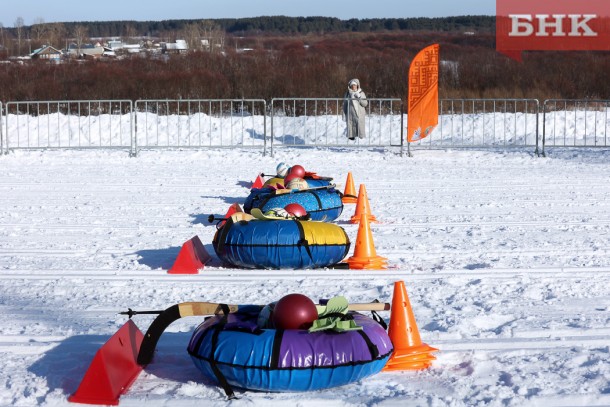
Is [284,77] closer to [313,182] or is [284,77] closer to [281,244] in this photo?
[313,182]

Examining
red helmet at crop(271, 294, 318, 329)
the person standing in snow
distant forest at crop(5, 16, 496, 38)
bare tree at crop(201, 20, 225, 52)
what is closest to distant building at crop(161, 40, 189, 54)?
bare tree at crop(201, 20, 225, 52)

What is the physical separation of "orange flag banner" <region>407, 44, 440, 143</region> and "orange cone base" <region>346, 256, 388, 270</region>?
482 inches

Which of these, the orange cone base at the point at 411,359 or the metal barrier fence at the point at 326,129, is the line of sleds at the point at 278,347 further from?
the metal barrier fence at the point at 326,129

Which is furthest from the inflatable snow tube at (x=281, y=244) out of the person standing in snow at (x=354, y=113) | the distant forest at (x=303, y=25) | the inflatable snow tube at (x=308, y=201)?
the distant forest at (x=303, y=25)

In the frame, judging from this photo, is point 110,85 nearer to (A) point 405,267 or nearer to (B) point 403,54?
(B) point 403,54

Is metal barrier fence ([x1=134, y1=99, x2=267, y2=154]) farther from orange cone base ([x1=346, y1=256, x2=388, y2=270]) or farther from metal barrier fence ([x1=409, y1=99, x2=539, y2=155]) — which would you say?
orange cone base ([x1=346, y1=256, x2=388, y2=270])

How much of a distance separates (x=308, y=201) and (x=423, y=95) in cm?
1033

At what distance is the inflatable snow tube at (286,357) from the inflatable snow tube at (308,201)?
598 centimetres

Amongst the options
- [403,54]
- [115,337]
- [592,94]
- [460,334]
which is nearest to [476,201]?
[460,334]

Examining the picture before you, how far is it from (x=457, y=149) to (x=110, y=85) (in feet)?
53.4

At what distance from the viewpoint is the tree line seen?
3528 centimetres

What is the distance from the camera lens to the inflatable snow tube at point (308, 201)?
485 inches

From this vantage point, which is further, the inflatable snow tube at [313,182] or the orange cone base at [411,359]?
the inflatable snow tube at [313,182]

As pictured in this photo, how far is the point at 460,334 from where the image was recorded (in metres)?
7.50
